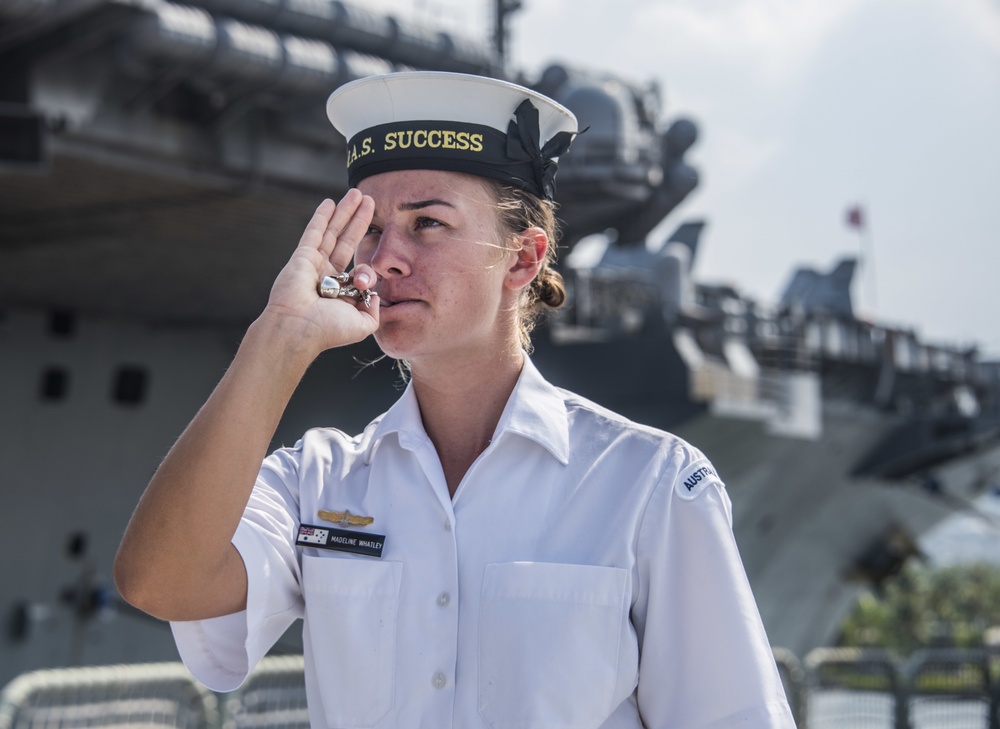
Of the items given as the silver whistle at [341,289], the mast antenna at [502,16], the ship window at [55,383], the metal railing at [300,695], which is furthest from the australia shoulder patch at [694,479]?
the ship window at [55,383]

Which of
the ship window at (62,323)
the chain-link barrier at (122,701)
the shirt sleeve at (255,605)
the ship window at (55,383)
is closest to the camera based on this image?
the shirt sleeve at (255,605)

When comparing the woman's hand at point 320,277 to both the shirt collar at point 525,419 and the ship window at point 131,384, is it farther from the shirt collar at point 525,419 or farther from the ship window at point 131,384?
the ship window at point 131,384

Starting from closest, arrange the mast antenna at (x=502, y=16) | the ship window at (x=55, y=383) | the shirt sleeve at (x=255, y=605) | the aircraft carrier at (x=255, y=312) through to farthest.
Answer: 1. the shirt sleeve at (x=255, y=605)
2. the aircraft carrier at (x=255, y=312)
3. the mast antenna at (x=502, y=16)
4. the ship window at (x=55, y=383)

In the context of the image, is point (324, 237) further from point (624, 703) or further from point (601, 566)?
point (624, 703)

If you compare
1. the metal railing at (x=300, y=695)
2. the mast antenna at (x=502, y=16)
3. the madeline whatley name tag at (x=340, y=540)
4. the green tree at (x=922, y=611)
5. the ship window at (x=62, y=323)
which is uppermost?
the mast antenna at (x=502, y=16)

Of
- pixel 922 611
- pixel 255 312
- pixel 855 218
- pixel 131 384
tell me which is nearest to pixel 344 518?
pixel 255 312

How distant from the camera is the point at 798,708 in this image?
729cm

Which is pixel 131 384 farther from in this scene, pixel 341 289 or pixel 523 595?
pixel 523 595

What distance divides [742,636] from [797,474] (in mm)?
18620

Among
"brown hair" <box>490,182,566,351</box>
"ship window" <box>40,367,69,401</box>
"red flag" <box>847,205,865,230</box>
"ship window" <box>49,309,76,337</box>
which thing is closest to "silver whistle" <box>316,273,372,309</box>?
"brown hair" <box>490,182,566,351</box>

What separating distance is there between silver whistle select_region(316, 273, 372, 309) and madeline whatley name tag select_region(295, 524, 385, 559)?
399 millimetres

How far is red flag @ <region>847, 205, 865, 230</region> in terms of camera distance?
27.1 metres

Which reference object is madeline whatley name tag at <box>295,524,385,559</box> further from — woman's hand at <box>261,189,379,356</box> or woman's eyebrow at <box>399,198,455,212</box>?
woman's eyebrow at <box>399,198,455,212</box>

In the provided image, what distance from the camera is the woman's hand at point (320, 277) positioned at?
5.36ft
